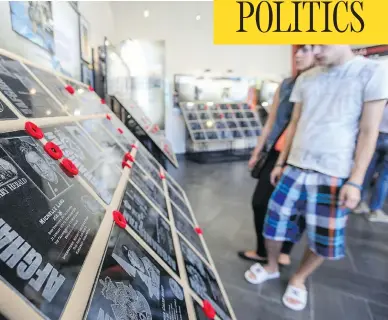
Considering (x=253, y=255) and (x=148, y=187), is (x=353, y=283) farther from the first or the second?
(x=148, y=187)

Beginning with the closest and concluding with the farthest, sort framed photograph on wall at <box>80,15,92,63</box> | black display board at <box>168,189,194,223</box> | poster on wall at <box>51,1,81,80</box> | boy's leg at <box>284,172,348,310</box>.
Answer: boy's leg at <box>284,172,348,310</box> → black display board at <box>168,189,194,223</box> → poster on wall at <box>51,1,81,80</box> → framed photograph on wall at <box>80,15,92,63</box>

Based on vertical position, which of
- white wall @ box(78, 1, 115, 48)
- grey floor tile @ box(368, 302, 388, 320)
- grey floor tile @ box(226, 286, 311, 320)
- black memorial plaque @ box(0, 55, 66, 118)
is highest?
white wall @ box(78, 1, 115, 48)

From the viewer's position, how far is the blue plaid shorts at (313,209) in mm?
1188

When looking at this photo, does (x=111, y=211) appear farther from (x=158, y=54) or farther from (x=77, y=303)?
(x=158, y=54)

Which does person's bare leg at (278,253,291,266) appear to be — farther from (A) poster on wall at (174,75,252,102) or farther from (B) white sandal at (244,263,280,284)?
(A) poster on wall at (174,75,252,102)

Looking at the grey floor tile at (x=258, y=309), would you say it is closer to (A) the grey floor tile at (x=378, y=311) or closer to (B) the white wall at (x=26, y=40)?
(A) the grey floor tile at (x=378, y=311)

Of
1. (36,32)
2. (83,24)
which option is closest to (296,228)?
(36,32)

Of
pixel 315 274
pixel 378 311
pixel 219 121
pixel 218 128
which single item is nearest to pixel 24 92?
pixel 315 274

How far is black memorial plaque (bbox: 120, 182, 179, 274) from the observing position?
89cm

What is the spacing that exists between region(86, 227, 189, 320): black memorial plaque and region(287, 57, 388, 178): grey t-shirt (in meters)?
0.86

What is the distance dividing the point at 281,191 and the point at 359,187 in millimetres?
364

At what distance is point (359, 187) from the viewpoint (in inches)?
42.1

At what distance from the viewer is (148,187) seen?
1.38 metres

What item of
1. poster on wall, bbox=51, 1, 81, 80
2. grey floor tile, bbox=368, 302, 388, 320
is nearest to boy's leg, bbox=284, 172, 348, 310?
grey floor tile, bbox=368, 302, 388, 320
